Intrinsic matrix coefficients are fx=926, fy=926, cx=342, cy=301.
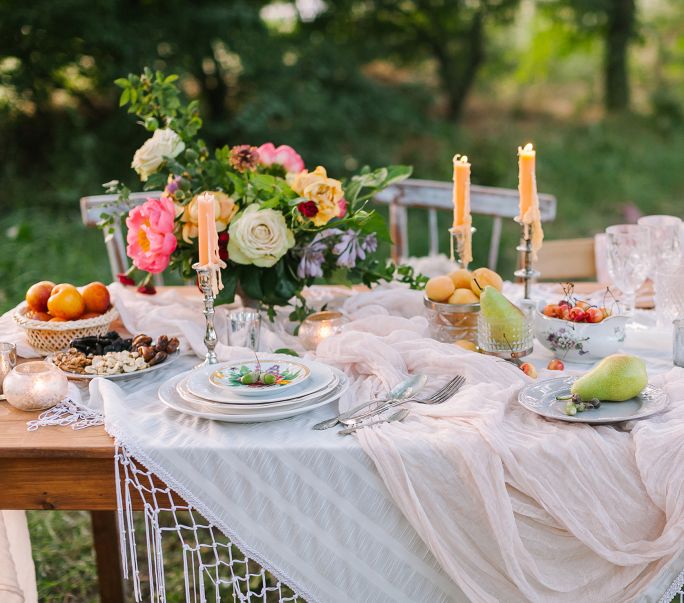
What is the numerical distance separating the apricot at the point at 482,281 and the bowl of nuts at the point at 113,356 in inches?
25.2

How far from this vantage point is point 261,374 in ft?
5.53

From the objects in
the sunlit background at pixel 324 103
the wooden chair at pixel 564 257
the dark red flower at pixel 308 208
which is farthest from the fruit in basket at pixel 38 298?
the sunlit background at pixel 324 103

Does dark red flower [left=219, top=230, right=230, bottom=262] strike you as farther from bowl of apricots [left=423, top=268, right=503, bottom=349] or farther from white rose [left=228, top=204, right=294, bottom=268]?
bowl of apricots [left=423, top=268, right=503, bottom=349]

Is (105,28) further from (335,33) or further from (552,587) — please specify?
(552,587)

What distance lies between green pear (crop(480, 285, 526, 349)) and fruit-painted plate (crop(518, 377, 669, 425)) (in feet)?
0.49

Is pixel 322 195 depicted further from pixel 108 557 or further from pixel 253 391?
pixel 108 557

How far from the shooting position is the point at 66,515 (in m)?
3.33

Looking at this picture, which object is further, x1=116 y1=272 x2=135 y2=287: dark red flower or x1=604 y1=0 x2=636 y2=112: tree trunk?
x1=604 y1=0 x2=636 y2=112: tree trunk

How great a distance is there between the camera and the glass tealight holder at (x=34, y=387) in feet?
5.48

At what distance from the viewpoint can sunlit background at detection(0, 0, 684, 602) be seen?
231 inches

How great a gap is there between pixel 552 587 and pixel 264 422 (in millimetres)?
545

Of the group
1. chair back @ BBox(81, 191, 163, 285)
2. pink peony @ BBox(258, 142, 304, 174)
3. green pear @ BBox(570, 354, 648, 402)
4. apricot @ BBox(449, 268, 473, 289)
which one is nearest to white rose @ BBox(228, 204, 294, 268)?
pink peony @ BBox(258, 142, 304, 174)

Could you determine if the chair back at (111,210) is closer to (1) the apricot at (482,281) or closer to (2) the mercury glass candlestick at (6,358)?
(2) the mercury glass candlestick at (6,358)

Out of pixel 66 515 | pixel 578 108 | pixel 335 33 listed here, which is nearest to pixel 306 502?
pixel 66 515
